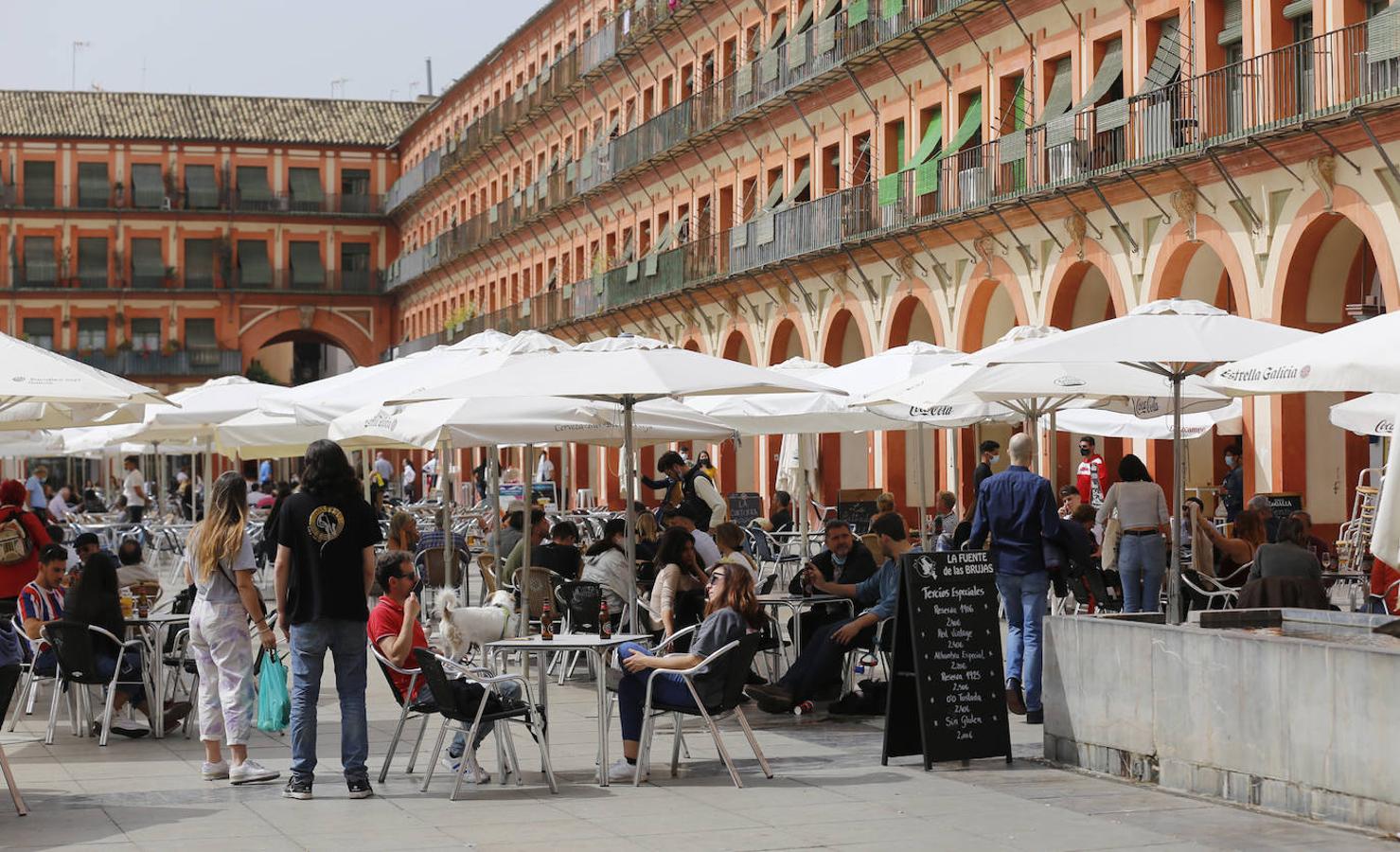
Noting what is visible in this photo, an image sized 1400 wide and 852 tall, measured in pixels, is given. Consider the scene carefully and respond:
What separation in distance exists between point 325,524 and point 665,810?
2.14 m

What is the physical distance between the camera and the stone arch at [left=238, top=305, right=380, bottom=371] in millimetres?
75250

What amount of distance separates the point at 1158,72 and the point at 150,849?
19.9 meters

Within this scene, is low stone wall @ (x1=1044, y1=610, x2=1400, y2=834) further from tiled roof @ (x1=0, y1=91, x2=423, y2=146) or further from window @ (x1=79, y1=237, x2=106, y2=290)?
tiled roof @ (x1=0, y1=91, x2=423, y2=146)

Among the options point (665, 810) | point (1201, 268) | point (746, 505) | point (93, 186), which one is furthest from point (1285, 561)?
point (93, 186)

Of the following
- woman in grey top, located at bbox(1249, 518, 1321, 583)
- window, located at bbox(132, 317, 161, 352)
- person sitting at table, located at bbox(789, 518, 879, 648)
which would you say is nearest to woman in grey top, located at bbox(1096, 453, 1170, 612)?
person sitting at table, located at bbox(789, 518, 879, 648)

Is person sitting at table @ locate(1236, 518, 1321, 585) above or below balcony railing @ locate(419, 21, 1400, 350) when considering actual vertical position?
below

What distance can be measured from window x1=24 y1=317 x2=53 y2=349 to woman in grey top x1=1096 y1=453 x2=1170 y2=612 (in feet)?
206

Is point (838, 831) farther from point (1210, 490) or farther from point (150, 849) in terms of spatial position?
point (1210, 490)

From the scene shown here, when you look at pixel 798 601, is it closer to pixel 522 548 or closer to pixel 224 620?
pixel 522 548

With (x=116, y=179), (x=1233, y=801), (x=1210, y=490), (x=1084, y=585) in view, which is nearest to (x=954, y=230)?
(x=1210, y=490)

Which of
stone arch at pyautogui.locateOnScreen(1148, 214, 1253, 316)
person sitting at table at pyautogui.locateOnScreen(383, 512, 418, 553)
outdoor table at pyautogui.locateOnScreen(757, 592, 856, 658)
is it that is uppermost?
stone arch at pyautogui.locateOnScreen(1148, 214, 1253, 316)

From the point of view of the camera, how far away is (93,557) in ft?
38.9

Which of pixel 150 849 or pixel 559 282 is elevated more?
pixel 559 282

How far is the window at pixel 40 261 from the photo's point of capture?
7288cm
